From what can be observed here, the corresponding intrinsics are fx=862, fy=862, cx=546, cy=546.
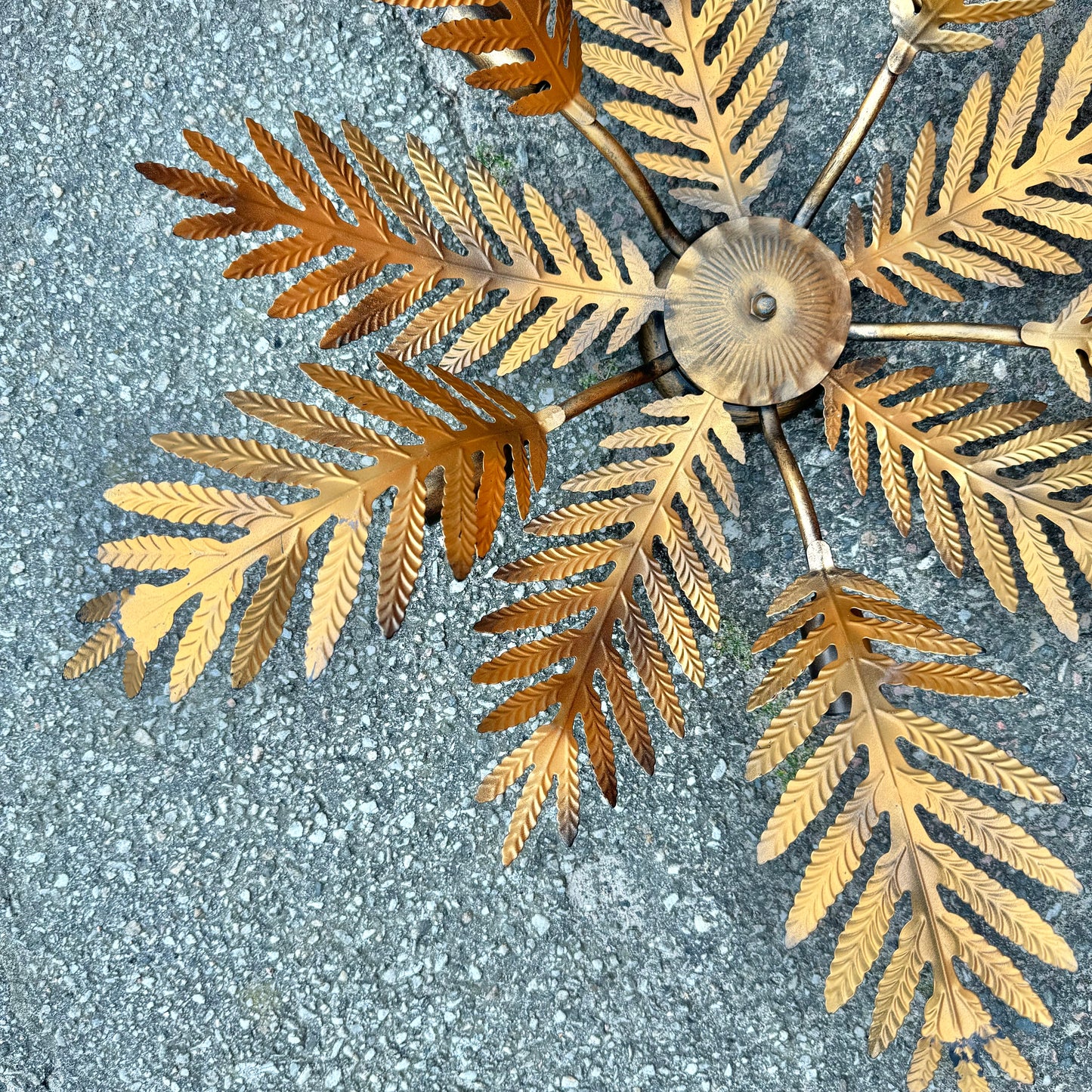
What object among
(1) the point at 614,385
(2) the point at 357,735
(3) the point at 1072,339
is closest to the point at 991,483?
(3) the point at 1072,339

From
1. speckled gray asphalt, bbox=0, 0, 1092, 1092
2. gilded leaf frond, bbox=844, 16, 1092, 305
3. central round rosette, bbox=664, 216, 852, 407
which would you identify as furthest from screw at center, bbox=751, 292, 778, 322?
speckled gray asphalt, bbox=0, 0, 1092, 1092

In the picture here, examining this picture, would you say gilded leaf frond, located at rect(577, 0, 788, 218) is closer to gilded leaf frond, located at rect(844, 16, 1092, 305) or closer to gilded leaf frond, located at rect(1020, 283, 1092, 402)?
gilded leaf frond, located at rect(844, 16, 1092, 305)

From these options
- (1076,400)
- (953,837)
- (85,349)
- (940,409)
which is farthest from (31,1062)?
(1076,400)

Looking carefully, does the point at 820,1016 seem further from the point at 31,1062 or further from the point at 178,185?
the point at 178,185

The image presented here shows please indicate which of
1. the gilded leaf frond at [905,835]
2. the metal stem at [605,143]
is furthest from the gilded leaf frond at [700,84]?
the gilded leaf frond at [905,835]

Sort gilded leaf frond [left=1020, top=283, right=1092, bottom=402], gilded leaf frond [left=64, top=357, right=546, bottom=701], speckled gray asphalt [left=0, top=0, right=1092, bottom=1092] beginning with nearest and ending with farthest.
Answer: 1. gilded leaf frond [left=64, top=357, right=546, bottom=701]
2. gilded leaf frond [left=1020, top=283, right=1092, bottom=402]
3. speckled gray asphalt [left=0, top=0, right=1092, bottom=1092]
